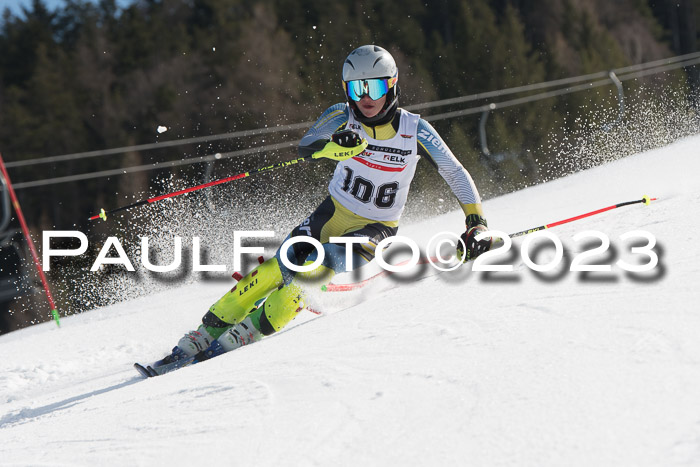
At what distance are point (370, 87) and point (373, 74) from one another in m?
0.07

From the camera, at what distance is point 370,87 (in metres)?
3.95

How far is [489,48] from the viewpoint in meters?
29.1

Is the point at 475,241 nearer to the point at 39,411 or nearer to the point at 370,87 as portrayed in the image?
the point at 370,87

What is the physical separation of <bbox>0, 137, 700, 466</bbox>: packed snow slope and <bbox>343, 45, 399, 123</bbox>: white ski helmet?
0.87 m

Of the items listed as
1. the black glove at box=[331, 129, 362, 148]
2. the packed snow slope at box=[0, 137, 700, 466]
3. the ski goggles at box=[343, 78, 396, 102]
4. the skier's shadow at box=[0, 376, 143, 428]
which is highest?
the ski goggles at box=[343, 78, 396, 102]

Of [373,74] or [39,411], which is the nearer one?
[39,411]

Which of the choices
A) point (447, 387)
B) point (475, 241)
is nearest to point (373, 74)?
point (475, 241)

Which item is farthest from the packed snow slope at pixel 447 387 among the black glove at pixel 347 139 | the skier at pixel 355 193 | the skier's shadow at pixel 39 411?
the black glove at pixel 347 139

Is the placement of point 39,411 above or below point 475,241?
below

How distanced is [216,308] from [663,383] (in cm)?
248

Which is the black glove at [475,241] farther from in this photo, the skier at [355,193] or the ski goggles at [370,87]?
the ski goggles at [370,87]

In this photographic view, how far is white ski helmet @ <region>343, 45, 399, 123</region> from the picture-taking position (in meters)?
3.92

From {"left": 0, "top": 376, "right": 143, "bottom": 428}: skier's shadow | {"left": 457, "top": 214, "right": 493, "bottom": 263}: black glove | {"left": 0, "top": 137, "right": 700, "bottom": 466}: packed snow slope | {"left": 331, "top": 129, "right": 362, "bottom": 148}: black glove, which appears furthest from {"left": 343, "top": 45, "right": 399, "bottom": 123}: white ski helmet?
{"left": 0, "top": 376, "right": 143, "bottom": 428}: skier's shadow

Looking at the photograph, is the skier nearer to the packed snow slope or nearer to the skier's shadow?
the packed snow slope
